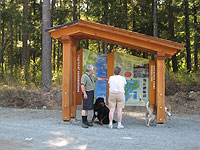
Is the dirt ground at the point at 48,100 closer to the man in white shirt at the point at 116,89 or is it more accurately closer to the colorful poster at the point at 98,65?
the colorful poster at the point at 98,65

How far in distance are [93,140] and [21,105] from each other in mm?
8496

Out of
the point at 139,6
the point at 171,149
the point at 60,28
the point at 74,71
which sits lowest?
the point at 171,149

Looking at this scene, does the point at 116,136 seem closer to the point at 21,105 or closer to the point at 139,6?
the point at 21,105

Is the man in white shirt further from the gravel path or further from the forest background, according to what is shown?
the forest background

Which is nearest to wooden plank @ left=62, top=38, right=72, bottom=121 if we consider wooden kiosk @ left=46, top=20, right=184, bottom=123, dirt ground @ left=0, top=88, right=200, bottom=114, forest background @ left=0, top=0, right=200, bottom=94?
wooden kiosk @ left=46, top=20, right=184, bottom=123

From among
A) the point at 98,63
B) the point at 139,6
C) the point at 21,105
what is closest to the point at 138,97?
the point at 98,63

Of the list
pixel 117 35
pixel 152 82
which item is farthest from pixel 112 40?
pixel 152 82

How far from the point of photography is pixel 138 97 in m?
10.4

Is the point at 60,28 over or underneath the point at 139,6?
underneath

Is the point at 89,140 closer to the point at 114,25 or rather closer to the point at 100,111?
the point at 100,111

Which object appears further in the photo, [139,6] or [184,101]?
[139,6]

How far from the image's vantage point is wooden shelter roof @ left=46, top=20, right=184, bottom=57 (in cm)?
908

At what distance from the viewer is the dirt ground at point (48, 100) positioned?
13920mm

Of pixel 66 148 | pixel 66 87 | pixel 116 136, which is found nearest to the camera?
pixel 66 148
